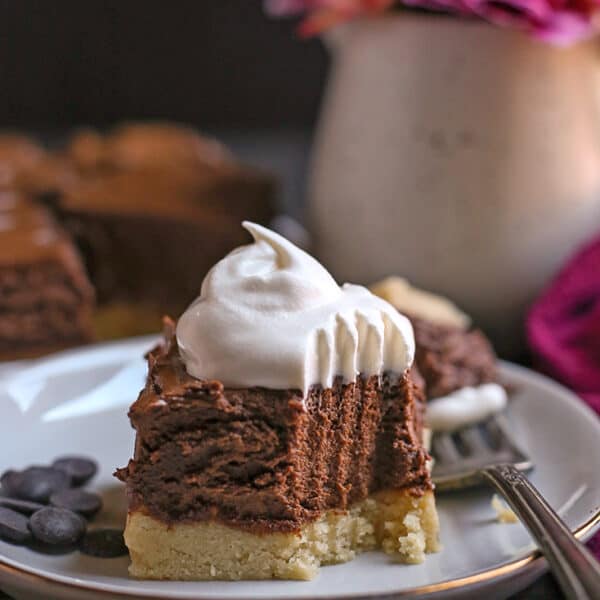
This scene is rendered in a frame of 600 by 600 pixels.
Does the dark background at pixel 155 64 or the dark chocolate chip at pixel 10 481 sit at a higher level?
the dark background at pixel 155 64

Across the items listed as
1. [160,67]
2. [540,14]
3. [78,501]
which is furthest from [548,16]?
[160,67]

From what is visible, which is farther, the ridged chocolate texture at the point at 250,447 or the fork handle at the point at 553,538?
the ridged chocolate texture at the point at 250,447

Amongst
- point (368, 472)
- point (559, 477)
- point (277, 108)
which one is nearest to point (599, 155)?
point (559, 477)

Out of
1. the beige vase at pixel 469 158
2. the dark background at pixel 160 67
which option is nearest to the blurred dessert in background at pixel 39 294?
the beige vase at pixel 469 158

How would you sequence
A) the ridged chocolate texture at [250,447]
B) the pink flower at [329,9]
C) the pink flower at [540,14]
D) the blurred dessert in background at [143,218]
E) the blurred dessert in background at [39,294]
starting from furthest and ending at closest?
the blurred dessert in background at [143,218] < the blurred dessert in background at [39,294] < the pink flower at [329,9] < the pink flower at [540,14] < the ridged chocolate texture at [250,447]

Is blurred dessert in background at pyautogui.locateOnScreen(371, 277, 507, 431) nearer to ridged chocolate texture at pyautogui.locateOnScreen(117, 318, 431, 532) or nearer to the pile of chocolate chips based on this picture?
ridged chocolate texture at pyautogui.locateOnScreen(117, 318, 431, 532)

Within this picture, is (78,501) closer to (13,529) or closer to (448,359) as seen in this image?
(13,529)

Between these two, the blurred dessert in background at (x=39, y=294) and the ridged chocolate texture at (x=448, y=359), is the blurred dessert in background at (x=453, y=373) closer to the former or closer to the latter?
the ridged chocolate texture at (x=448, y=359)
